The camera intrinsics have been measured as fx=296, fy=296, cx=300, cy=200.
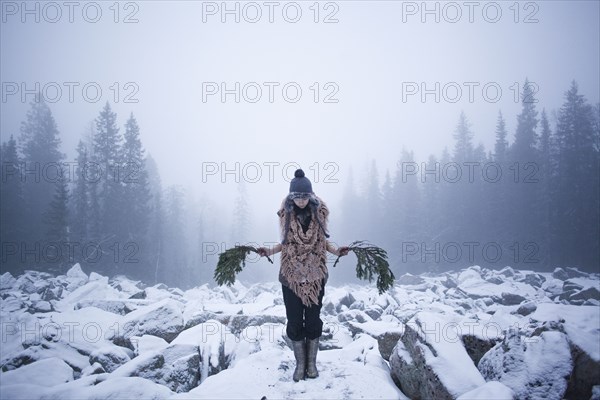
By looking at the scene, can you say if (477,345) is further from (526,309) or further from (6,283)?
(6,283)

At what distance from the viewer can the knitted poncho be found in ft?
14.2

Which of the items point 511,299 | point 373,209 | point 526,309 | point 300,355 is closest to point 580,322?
point 300,355

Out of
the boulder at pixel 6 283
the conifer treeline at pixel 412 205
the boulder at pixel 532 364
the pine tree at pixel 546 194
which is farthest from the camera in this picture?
the pine tree at pixel 546 194

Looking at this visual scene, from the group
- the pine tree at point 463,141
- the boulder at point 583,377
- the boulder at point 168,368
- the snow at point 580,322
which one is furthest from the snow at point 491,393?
the pine tree at point 463,141

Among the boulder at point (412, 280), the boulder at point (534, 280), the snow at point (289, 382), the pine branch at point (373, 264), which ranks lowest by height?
the boulder at point (412, 280)

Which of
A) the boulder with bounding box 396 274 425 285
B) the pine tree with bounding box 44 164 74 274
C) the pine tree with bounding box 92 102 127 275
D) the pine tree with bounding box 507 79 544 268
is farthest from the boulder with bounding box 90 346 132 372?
the pine tree with bounding box 507 79 544 268

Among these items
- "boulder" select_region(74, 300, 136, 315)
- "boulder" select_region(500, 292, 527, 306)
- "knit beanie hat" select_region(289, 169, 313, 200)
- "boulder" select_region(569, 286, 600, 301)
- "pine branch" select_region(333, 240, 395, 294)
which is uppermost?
"knit beanie hat" select_region(289, 169, 313, 200)

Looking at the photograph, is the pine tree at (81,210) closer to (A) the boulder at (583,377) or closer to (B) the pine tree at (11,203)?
(B) the pine tree at (11,203)

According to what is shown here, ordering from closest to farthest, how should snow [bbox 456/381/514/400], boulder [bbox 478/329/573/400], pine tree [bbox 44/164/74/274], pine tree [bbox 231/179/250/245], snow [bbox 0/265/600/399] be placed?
snow [bbox 456/381/514/400]
boulder [bbox 478/329/573/400]
snow [bbox 0/265/600/399]
pine tree [bbox 44/164/74/274]
pine tree [bbox 231/179/250/245]

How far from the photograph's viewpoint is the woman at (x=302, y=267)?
435 centimetres

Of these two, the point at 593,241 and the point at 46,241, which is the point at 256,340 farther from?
the point at 593,241

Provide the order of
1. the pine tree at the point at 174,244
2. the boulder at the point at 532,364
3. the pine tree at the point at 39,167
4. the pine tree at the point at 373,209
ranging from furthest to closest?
the pine tree at the point at 373,209 < the pine tree at the point at 174,244 < the pine tree at the point at 39,167 < the boulder at the point at 532,364

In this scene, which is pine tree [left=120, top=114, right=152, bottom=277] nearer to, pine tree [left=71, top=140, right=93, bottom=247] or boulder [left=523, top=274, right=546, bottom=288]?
pine tree [left=71, top=140, right=93, bottom=247]

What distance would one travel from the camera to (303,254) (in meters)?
4.40
